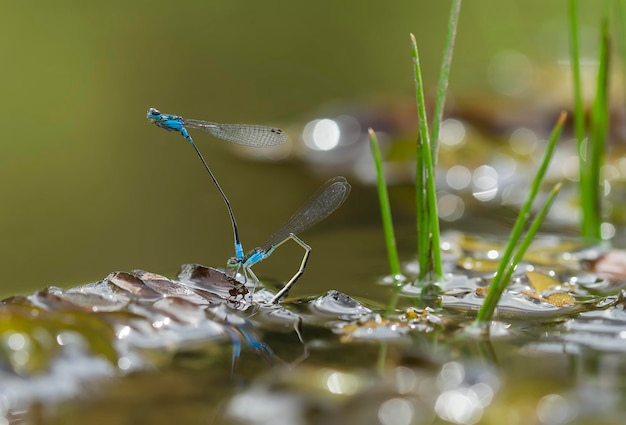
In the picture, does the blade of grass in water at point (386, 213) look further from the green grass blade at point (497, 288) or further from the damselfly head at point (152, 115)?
the damselfly head at point (152, 115)

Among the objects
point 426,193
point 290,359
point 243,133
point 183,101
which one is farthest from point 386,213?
point 183,101

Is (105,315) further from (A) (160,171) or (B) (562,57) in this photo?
(B) (562,57)

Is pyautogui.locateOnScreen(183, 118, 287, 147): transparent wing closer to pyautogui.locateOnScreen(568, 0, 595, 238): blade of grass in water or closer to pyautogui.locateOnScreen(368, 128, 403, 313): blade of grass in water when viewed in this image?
pyautogui.locateOnScreen(368, 128, 403, 313): blade of grass in water

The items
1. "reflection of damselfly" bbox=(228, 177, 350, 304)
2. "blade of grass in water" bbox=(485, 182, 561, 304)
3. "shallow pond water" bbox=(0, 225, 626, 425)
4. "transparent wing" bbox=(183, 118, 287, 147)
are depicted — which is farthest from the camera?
"transparent wing" bbox=(183, 118, 287, 147)

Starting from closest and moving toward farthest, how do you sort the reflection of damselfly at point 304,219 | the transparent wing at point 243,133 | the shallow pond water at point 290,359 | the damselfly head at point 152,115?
the shallow pond water at point 290,359 < the reflection of damselfly at point 304,219 < the damselfly head at point 152,115 < the transparent wing at point 243,133

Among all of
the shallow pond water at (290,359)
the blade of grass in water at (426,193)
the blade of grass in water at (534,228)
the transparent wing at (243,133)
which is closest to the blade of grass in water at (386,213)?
the blade of grass in water at (426,193)

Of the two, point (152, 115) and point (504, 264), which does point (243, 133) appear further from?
point (504, 264)

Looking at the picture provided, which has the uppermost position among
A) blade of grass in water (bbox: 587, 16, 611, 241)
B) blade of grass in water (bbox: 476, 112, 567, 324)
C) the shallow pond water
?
blade of grass in water (bbox: 587, 16, 611, 241)

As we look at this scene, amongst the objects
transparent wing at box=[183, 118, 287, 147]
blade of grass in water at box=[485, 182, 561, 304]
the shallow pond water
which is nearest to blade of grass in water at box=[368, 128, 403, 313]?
the shallow pond water
